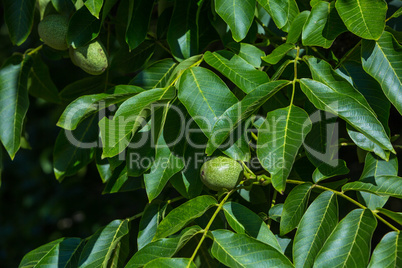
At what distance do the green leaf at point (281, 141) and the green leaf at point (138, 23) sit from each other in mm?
529

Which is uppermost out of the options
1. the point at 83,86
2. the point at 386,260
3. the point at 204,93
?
the point at 204,93

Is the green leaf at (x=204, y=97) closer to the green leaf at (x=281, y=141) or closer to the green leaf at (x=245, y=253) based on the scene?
the green leaf at (x=281, y=141)

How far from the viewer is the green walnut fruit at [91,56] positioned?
1.42 metres

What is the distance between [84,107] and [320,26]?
655mm

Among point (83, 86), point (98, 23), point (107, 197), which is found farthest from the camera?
point (107, 197)

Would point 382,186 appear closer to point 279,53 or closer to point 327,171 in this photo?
point 327,171

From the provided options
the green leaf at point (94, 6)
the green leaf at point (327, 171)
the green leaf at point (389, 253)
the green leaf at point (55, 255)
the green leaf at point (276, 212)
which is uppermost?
the green leaf at point (94, 6)

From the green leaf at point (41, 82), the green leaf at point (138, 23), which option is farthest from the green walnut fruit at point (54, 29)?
the green leaf at point (41, 82)

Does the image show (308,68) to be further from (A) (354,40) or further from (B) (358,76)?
(A) (354,40)

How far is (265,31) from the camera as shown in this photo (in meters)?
1.57

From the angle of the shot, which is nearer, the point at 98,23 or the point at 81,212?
the point at 98,23

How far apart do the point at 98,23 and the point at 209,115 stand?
20.5 inches

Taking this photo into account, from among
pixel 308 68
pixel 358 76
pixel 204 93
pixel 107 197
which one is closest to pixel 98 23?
pixel 204 93

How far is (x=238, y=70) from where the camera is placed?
4.10 feet
